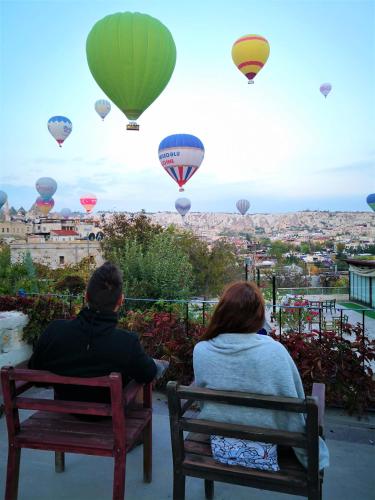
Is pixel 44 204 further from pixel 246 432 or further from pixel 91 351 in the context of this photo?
pixel 246 432

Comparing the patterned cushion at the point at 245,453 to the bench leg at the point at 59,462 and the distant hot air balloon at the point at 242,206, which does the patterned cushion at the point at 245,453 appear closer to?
the bench leg at the point at 59,462

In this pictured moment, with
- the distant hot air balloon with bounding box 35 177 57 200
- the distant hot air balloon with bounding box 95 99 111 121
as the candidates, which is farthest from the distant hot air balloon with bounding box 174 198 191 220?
the distant hot air balloon with bounding box 35 177 57 200

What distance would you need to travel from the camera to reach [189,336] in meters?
3.79

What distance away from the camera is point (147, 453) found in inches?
96.3

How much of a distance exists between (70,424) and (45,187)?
159ft

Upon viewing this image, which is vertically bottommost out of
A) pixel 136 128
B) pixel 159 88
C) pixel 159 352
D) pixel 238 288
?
pixel 159 352

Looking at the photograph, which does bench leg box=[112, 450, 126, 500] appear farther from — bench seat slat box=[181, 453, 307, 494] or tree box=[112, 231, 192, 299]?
tree box=[112, 231, 192, 299]

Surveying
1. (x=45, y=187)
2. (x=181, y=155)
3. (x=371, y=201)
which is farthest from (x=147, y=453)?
(x=45, y=187)

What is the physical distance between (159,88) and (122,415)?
1186 centimetres

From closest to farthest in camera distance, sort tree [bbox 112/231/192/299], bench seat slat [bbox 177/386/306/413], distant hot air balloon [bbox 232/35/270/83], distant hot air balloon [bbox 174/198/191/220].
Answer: bench seat slat [bbox 177/386/306/413] < tree [bbox 112/231/192/299] < distant hot air balloon [bbox 232/35/270/83] < distant hot air balloon [bbox 174/198/191/220]

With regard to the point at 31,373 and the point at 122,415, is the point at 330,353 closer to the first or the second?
the point at 122,415

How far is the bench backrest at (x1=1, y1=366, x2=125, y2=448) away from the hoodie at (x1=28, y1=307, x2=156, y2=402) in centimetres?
10

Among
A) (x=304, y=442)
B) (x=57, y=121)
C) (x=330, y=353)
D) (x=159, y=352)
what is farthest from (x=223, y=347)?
(x=57, y=121)

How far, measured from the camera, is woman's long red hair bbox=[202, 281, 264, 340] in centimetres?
188
